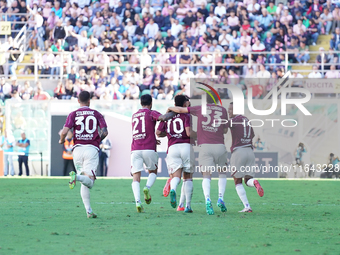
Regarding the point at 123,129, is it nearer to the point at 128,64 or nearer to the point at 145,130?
the point at 128,64

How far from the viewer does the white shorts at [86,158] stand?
348 inches

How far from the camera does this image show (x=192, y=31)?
87.1 feet

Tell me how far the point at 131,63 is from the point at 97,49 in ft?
5.97

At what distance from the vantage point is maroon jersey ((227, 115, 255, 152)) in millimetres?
9930

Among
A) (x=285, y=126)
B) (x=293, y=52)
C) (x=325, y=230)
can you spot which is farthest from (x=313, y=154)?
(x=325, y=230)

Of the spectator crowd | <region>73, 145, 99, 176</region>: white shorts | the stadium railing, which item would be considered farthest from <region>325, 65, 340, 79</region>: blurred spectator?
<region>73, 145, 99, 176</region>: white shorts

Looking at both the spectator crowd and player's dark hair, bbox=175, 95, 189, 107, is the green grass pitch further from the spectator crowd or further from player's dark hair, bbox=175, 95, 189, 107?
the spectator crowd

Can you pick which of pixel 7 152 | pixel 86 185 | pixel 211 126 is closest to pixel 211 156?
pixel 211 126

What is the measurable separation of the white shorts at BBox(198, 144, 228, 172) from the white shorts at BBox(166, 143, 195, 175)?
0.20 m

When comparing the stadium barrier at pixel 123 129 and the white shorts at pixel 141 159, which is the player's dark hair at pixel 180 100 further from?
the stadium barrier at pixel 123 129

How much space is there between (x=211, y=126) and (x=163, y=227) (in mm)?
2553

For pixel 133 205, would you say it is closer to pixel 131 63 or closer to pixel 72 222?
pixel 72 222

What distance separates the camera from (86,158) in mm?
8852

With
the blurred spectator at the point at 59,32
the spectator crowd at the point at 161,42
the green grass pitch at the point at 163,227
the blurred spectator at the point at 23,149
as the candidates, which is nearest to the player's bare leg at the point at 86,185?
the green grass pitch at the point at 163,227
